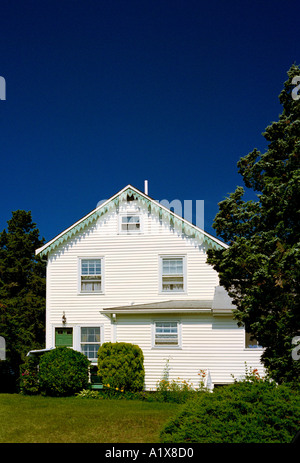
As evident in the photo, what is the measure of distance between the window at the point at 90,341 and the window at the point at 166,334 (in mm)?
3417

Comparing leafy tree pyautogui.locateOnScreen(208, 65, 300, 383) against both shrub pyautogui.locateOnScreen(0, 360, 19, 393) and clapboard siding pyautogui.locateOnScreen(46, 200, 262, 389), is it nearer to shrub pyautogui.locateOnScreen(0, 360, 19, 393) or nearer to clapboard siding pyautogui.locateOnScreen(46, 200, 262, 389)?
clapboard siding pyautogui.locateOnScreen(46, 200, 262, 389)

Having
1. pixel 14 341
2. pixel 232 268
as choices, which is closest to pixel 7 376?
pixel 14 341

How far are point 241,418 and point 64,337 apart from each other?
15111 mm

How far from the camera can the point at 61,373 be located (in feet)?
55.1

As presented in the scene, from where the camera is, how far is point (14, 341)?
1830 centimetres

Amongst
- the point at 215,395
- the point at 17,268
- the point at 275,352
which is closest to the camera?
the point at 215,395

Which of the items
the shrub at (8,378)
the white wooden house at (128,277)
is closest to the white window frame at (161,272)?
the white wooden house at (128,277)

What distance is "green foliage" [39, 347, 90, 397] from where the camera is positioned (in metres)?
16.7

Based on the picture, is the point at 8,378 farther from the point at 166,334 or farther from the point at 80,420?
the point at 80,420

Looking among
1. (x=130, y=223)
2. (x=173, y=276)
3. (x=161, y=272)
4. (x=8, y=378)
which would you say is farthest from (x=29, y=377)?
(x=130, y=223)

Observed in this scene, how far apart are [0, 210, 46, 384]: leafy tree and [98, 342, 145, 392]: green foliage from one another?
8.37 m
